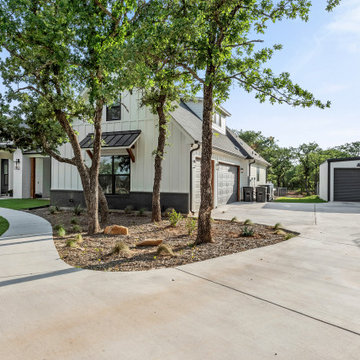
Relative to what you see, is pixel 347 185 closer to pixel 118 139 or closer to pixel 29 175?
pixel 118 139

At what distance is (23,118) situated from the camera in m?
8.90

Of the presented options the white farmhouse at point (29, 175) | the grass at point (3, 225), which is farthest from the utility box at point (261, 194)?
the white farmhouse at point (29, 175)

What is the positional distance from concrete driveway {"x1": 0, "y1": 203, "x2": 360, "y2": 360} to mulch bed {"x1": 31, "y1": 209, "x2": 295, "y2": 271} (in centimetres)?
40

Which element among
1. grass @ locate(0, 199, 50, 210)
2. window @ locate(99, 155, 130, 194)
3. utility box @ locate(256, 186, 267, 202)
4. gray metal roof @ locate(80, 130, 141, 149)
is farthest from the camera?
utility box @ locate(256, 186, 267, 202)

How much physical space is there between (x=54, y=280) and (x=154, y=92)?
6740 millimetres

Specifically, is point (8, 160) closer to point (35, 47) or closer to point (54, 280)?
point (35, 47)

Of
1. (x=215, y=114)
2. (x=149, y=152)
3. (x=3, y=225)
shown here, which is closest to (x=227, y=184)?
(x=215, y=114)

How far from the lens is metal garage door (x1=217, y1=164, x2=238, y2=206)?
14.3 metres

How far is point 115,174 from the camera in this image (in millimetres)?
12344

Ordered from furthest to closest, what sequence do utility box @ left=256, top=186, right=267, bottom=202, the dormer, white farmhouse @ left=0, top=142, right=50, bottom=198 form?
white farmhouse @ left=0, top=142, right=50, bottom=198
utility box @ left=256, top=186, right=267, bottom=202
the dormer

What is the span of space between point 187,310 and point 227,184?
12878mm

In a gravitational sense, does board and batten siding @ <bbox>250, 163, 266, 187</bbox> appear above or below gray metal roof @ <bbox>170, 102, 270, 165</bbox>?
below

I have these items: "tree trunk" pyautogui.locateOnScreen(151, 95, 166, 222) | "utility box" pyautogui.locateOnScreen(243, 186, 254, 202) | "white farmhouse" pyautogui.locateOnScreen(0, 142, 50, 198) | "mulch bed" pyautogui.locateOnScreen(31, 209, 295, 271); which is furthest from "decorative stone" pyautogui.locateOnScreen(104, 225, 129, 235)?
"white farmhouse" pyautogui.locateOnScreen(0, 142, 50, 198)

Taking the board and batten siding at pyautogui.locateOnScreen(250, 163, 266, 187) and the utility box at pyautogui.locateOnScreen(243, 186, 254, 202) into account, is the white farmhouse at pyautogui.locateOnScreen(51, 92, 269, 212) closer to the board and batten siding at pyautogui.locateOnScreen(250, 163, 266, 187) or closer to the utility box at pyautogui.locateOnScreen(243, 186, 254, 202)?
the utility box at pyautogui.locateOnScreen(243, 186, 254, 202)
